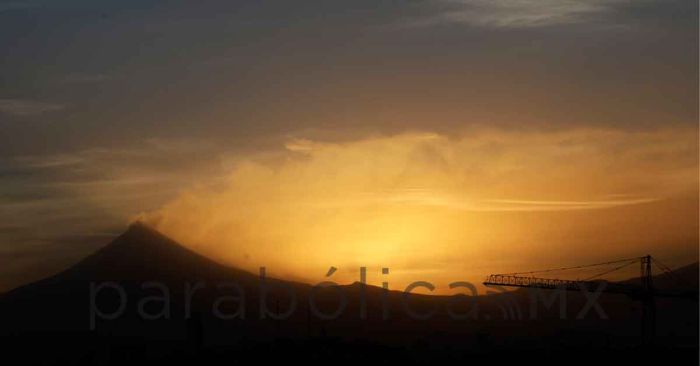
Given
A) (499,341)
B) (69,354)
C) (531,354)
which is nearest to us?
(531,354)

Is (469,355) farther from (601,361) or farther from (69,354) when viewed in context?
(69,354)

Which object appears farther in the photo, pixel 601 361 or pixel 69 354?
pixel 69 354

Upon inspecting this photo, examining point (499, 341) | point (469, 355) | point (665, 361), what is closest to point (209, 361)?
point (469, 355)

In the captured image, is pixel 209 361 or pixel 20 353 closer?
pixel 209 361

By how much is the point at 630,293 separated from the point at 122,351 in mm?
91011

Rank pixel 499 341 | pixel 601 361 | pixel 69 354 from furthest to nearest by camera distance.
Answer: pixel 499 341, pixel 69 354, pixel 601 361

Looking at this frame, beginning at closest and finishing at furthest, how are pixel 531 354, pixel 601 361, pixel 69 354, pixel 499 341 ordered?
pixel 601 361, pixel 531 354, pixel 69 354, pixel 499 341

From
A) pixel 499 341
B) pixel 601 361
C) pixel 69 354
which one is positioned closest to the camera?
pixel 601 361

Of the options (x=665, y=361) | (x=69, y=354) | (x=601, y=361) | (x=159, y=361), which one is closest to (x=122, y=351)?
(x=159, y=361)

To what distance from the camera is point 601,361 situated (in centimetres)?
13150

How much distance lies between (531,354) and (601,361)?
41.7 feet

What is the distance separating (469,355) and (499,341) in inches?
2135

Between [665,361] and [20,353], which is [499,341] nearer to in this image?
[665,361]

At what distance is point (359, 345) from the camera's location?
139 meters
